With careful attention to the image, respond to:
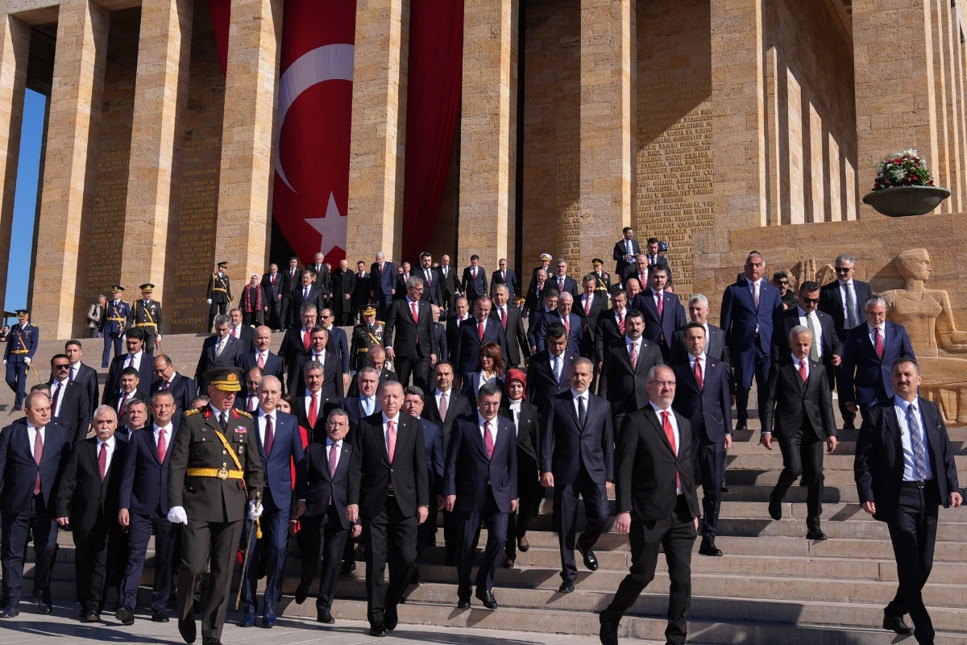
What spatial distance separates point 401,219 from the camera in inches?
812

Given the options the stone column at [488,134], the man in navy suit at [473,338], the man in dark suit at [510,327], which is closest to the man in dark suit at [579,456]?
the man in navy suit at [473,338]

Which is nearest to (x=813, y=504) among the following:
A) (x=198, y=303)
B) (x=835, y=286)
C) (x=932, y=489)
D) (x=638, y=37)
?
(x=932, y=489)

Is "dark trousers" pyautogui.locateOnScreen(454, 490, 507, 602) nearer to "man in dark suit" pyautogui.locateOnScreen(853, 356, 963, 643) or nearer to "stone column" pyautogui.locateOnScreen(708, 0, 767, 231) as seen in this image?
"man in dark suit" pyautogui.locateOnScreen(853, 356, 963, 643)

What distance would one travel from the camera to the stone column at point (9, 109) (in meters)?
23.8

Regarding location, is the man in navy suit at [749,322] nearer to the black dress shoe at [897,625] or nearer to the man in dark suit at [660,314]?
the man in dark suit at [660,314]

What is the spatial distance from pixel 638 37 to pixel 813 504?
688 inches

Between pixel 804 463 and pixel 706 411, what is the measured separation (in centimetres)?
82

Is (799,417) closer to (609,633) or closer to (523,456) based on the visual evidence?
(523,456)

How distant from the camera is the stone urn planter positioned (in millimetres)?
12367

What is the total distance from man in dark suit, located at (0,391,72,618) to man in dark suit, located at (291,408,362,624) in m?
1.89

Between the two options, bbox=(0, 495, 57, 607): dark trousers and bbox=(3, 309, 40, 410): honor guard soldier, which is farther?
bbox=(3, 309, 40, 410): honor guard soldier

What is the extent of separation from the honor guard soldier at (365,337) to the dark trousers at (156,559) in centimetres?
388

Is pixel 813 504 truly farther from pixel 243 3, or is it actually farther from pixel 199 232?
pixel 199 232

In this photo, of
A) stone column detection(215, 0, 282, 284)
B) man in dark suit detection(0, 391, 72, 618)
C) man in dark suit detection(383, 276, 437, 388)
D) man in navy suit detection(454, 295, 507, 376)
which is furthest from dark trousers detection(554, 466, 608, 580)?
stone column detection(215, 0, 282, 284)
